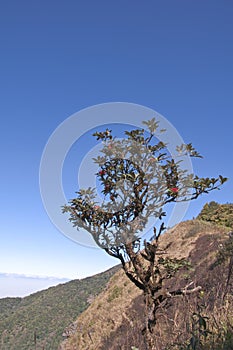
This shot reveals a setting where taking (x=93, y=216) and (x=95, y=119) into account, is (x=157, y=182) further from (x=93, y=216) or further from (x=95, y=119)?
(x=95, y=119)

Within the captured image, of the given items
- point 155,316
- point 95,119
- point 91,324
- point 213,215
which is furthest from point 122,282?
point 95,119

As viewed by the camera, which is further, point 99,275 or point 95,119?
point 99,275

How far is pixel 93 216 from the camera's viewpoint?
7418mm

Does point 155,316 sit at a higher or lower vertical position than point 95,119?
lower

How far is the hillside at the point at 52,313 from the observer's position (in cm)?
6588

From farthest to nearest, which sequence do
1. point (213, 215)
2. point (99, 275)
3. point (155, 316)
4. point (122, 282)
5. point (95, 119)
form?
point (99, 275) < point (213, 215) < point (122, 282) < point (155, 316) < point (95, 119)

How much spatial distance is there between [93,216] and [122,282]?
21563 millimetres

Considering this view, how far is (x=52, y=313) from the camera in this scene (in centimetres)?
7356

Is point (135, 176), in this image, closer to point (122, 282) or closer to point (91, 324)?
point (91, 324)

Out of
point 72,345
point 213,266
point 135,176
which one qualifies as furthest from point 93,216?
point 72,345

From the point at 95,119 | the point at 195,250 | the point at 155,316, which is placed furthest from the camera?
the point at 195,250

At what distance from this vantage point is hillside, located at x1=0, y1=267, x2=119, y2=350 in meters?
65.9

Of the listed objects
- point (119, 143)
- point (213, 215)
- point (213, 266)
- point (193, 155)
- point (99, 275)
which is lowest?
point (213, 266)

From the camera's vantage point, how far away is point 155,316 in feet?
22.9
